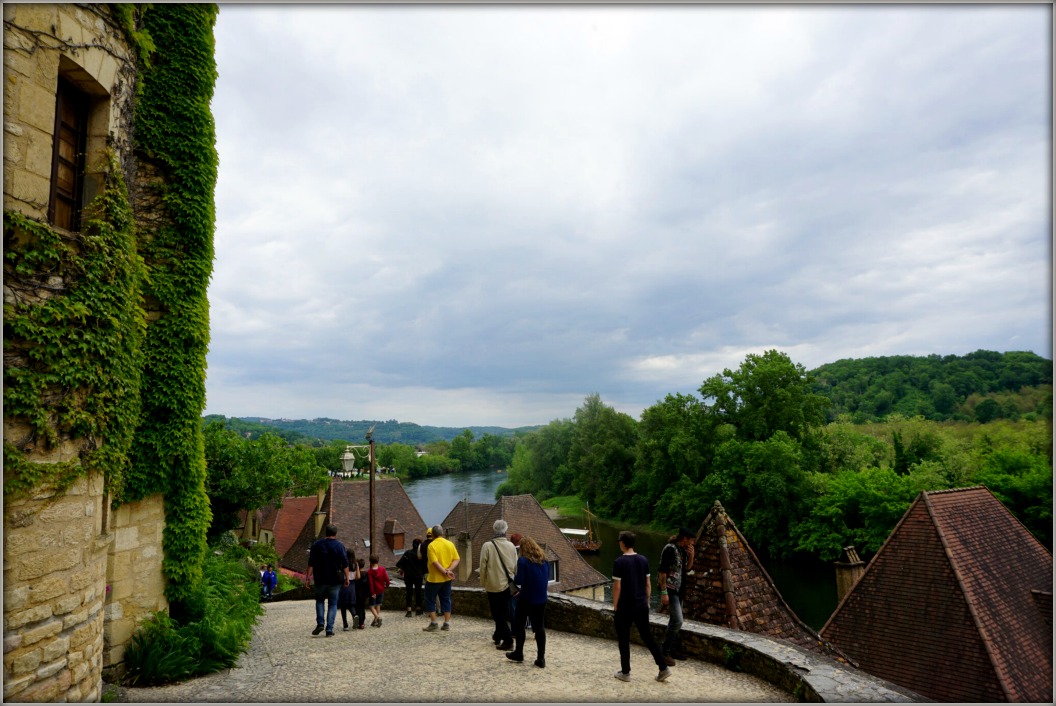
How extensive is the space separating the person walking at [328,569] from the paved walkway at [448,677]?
1.85 feet

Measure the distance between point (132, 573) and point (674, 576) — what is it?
240 inches

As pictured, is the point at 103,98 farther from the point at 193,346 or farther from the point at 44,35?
the point at 193,346

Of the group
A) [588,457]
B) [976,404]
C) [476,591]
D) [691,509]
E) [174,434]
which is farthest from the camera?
[588,457]

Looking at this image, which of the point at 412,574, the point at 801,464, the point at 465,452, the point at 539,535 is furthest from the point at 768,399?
the point at 465,452

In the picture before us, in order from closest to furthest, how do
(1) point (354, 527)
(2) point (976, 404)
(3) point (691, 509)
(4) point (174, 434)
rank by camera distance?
(4) point (174, 434) → (1) point (354, 527) → (3) point (691, 509) → (2) point (976, 404)

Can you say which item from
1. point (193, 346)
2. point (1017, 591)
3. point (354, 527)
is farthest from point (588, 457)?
point (193, 346)

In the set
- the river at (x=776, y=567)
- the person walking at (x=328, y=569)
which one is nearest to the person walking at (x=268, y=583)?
the river at (x=776, y=567)

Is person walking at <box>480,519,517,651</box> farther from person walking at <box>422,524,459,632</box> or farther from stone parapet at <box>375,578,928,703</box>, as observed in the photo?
stone parapet at <box>375,578,928,703</box>

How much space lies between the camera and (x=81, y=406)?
5.16 metres

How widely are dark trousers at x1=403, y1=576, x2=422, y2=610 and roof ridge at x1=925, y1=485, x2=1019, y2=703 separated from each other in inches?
354

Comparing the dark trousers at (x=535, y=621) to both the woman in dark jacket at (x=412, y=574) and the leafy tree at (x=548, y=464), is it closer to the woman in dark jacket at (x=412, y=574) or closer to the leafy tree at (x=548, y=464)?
the woman in dark jacket at (x=412, y=574)

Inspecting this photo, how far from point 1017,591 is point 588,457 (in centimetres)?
5855

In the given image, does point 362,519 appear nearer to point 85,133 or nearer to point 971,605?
point 971,605

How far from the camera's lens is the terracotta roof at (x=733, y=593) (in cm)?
834
